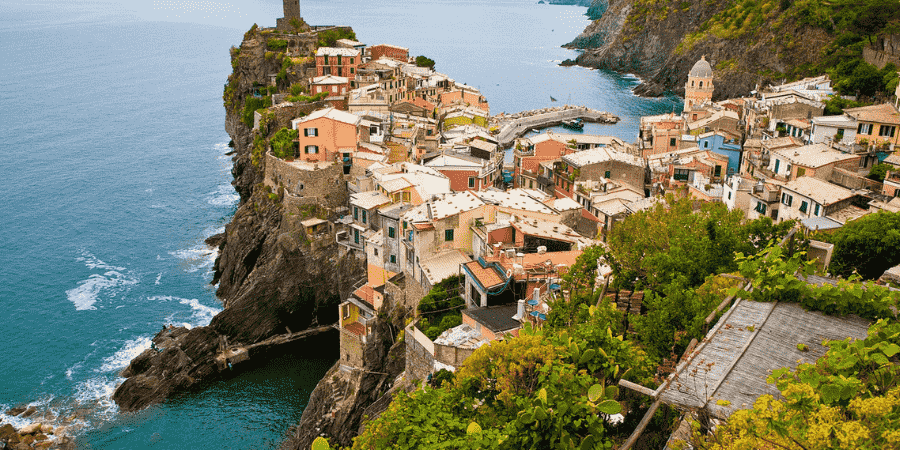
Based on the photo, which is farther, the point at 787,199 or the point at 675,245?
the point at 787,199

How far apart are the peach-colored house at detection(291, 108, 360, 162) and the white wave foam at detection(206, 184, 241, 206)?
29.4 m

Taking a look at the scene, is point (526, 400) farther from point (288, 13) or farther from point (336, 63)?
point (288, 13)

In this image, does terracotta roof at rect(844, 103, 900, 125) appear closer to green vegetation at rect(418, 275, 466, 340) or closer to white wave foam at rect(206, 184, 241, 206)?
green vegetation at rect(418, 275, 466, 340)

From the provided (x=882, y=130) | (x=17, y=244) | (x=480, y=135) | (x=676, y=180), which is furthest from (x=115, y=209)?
(x=882, y=130)

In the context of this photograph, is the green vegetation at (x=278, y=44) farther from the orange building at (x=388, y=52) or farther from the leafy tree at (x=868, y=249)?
the leafy tree at (x=868, y=249)

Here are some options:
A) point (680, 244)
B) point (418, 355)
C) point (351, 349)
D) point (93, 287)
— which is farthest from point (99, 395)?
point (680, 244)

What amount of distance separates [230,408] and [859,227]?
1451 inches

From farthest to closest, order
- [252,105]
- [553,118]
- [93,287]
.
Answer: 1. [553,118]
2. [252,105]
3. [93,287]

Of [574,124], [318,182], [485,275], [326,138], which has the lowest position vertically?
[574,124]

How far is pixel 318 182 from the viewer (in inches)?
2181

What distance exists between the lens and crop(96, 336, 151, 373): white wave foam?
50438mm

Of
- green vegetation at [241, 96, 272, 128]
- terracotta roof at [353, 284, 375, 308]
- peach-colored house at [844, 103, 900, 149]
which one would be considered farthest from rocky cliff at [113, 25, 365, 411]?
peach-colored house at [844, 103, 900, 149]

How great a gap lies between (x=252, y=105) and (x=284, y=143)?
21.0 metres

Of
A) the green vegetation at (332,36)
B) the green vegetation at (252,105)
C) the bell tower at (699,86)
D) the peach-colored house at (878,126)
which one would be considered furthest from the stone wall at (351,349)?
the bell tower at (699,86)
